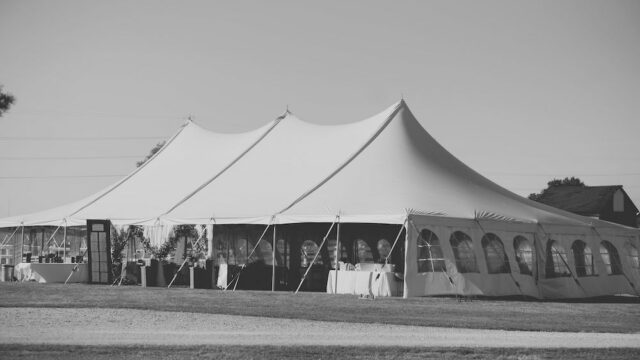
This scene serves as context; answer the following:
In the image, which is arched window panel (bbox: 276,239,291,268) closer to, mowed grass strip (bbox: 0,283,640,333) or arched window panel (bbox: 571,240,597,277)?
mowed grass strip (bbox: 0,283,640,333)

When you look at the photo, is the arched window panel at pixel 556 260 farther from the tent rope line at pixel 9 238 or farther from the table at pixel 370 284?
the tent rope line at pixel 9 238

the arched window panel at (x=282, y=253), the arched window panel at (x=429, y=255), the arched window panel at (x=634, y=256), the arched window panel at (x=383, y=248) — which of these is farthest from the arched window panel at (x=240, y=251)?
the arched window panel at (x=634, y=256)

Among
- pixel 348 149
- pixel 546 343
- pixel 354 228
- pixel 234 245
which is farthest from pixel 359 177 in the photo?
pixel 546 343

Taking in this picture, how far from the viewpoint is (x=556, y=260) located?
23000 mm

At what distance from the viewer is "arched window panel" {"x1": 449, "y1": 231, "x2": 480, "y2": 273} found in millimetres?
21234

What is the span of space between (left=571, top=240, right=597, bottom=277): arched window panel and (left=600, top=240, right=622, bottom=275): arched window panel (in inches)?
23.4

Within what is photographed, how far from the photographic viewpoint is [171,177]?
2812cm

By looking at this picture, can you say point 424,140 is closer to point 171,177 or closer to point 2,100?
point 171,177

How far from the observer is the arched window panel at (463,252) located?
21.2m

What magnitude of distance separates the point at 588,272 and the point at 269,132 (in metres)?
9.80

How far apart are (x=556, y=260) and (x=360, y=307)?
753 centimetres

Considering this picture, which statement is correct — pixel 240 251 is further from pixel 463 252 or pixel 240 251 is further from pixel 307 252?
pixel 463 252

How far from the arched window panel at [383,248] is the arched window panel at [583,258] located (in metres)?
4.95

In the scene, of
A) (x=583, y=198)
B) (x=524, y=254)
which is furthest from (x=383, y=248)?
(x=583, y=198)
